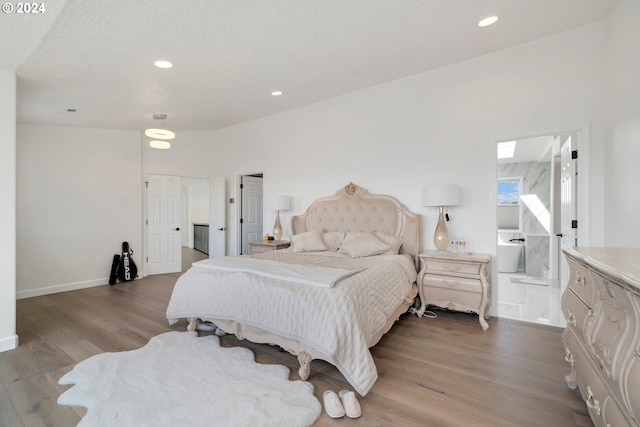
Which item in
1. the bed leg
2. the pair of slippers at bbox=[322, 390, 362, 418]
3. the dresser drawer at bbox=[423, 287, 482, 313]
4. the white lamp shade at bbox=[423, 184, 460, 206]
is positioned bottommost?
the pair of slippers at bbox=[322, 390, 362, 418]

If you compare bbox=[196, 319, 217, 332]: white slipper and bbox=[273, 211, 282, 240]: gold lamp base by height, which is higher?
bbox=[273, 211, 282, 240]: gold lamp base

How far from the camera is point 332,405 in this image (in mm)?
1799

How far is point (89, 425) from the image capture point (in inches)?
65.3

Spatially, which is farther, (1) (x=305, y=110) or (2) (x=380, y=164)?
(1) (x=305, y=110)

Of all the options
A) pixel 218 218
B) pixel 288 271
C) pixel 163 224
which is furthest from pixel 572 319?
pixel 163 224

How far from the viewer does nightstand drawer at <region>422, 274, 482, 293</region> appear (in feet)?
10.5

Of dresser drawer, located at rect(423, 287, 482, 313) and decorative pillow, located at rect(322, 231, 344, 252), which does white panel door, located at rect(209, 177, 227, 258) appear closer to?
decorative pillow, located at rect(322, 231, 344, 252)

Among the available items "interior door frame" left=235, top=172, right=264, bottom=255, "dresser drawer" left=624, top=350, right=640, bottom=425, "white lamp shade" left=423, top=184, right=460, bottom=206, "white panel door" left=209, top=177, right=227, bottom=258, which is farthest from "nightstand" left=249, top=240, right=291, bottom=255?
"dresser drawer" left=624, top=350, right=640, bottom=425

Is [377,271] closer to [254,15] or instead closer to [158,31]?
[254,15]

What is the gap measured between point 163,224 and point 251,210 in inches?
68.9

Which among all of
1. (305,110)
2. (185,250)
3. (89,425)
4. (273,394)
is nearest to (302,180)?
(305,110)

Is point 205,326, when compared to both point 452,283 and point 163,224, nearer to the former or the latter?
point 452,283

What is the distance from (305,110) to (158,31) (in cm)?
276

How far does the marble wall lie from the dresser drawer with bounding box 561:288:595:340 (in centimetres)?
490
